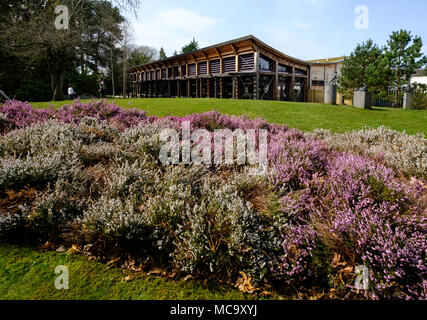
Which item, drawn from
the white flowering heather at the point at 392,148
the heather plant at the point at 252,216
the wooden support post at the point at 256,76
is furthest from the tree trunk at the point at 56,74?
the white flowering heather at the point at 392,148

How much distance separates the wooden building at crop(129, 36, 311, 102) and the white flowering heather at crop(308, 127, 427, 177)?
17.3 metres

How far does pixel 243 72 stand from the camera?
24469 mm

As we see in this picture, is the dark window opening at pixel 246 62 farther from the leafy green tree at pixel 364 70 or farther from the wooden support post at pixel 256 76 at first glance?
the leafy green tree at pixel 364 70

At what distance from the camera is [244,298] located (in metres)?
2.65

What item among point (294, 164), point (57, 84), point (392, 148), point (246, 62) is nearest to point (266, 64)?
point (246, 62)

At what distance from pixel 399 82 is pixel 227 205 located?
4202 centimetres

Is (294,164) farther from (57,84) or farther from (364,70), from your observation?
(364,70)

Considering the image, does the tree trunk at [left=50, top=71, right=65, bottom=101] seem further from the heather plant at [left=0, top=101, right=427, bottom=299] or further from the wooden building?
the heather plant at [left=0, top=101, right=427, bottom=299]

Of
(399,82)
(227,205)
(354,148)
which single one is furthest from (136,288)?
(399,82)

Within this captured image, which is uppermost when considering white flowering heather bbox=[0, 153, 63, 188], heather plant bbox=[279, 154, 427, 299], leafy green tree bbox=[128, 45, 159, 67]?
leafy green tree bbox=[128, 45, 159, 67]

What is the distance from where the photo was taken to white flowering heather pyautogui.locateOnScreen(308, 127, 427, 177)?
4.64 meters

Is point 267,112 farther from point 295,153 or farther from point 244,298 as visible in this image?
point 244,298

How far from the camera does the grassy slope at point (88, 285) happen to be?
8.59ft

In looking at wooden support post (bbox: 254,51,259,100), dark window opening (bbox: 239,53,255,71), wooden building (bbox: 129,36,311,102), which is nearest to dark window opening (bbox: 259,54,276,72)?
wooden building (bbox: 129,36,311,102)
